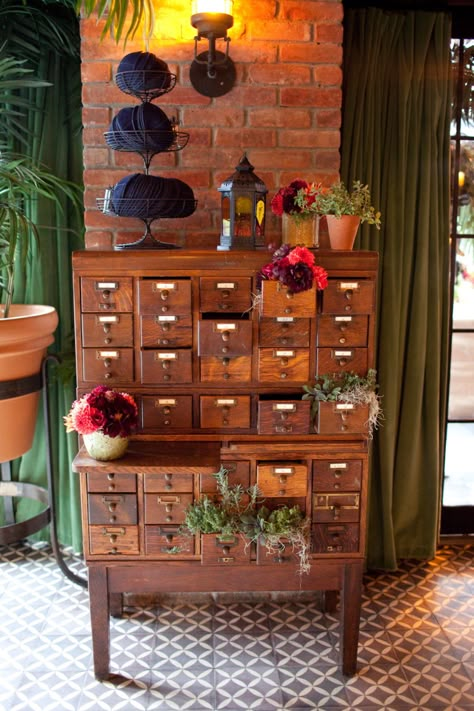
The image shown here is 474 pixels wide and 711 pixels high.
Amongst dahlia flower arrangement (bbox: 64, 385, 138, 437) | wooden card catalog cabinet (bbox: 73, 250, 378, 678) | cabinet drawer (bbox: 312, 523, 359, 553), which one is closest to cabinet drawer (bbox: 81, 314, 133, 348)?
wooden card catalog cabinet (bbox: 73, 250, 378, 678)

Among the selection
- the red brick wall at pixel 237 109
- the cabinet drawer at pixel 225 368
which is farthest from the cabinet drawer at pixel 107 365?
the red brick wall at pixel 237 109

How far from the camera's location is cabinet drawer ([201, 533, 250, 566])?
95.4 inches

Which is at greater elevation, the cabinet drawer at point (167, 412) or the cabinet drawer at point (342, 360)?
the cabinet drawer at point (342, 360)

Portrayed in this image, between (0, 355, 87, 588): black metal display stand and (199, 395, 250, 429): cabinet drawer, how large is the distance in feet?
2.69

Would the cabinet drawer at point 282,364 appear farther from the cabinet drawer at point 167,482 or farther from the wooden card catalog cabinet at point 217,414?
the cabinet drawer at point 167,482

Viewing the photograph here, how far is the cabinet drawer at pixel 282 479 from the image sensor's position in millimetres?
2430

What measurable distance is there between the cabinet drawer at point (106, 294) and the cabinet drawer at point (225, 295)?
24cm

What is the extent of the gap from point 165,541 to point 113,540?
0.56 feet

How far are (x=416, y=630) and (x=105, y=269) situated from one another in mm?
1797

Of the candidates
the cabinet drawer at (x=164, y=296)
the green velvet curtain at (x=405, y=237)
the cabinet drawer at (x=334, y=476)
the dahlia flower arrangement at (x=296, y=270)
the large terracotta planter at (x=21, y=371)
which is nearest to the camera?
the dahlia flower arrangement at (x=296, y=270)

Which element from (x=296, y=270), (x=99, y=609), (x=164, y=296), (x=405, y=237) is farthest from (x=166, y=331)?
(x=405, y=237)

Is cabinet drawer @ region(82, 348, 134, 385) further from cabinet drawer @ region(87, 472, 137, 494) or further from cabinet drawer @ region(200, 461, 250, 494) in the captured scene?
cabinet drawer @ region(200, 461, 250, 494)

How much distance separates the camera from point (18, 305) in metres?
3.00

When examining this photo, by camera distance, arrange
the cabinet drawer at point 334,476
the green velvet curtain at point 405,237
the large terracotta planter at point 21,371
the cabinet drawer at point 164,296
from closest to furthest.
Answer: the cabinet drawer at point 164,296 < the cabinet drawer at point 334,476 < the large terracotta planter at point 21,371 < the green velvet curtain at point 405,237
